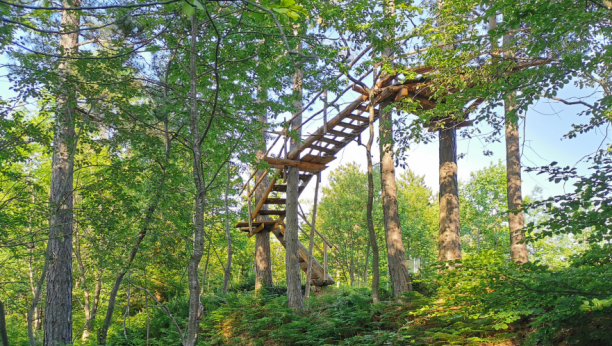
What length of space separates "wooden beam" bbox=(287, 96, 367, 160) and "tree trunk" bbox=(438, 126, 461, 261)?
1813 millimetres

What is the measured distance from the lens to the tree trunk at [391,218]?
7.44m

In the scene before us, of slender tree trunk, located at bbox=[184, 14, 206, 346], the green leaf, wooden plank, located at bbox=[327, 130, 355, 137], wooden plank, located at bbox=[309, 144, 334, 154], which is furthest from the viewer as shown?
wooden plank, located at bbox=[309, 144, 334, 154]

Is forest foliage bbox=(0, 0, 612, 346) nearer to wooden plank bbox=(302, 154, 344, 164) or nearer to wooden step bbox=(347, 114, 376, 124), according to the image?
wooden step bbox=(347, 114, 376, 124)

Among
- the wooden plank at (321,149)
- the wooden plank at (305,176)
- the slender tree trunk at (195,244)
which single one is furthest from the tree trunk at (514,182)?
the slender tree trunk at (195,244)

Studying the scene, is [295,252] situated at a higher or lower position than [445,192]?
lower

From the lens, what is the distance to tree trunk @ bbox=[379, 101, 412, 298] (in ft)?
24.4

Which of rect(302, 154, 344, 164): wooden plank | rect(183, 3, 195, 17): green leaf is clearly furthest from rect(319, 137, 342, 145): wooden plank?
rect(183, 3, 195, 17): green leaf

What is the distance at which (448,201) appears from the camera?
26.2 ft

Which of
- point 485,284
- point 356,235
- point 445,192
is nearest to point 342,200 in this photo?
point 356,235

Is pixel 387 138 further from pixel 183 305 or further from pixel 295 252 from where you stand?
pixel 183 305

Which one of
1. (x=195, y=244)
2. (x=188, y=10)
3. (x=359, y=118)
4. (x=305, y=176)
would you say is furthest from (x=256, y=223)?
(x=188, y=10)

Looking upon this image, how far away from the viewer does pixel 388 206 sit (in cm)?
783

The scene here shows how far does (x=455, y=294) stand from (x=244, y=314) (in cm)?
462

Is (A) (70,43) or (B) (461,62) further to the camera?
(A) (70,43)
